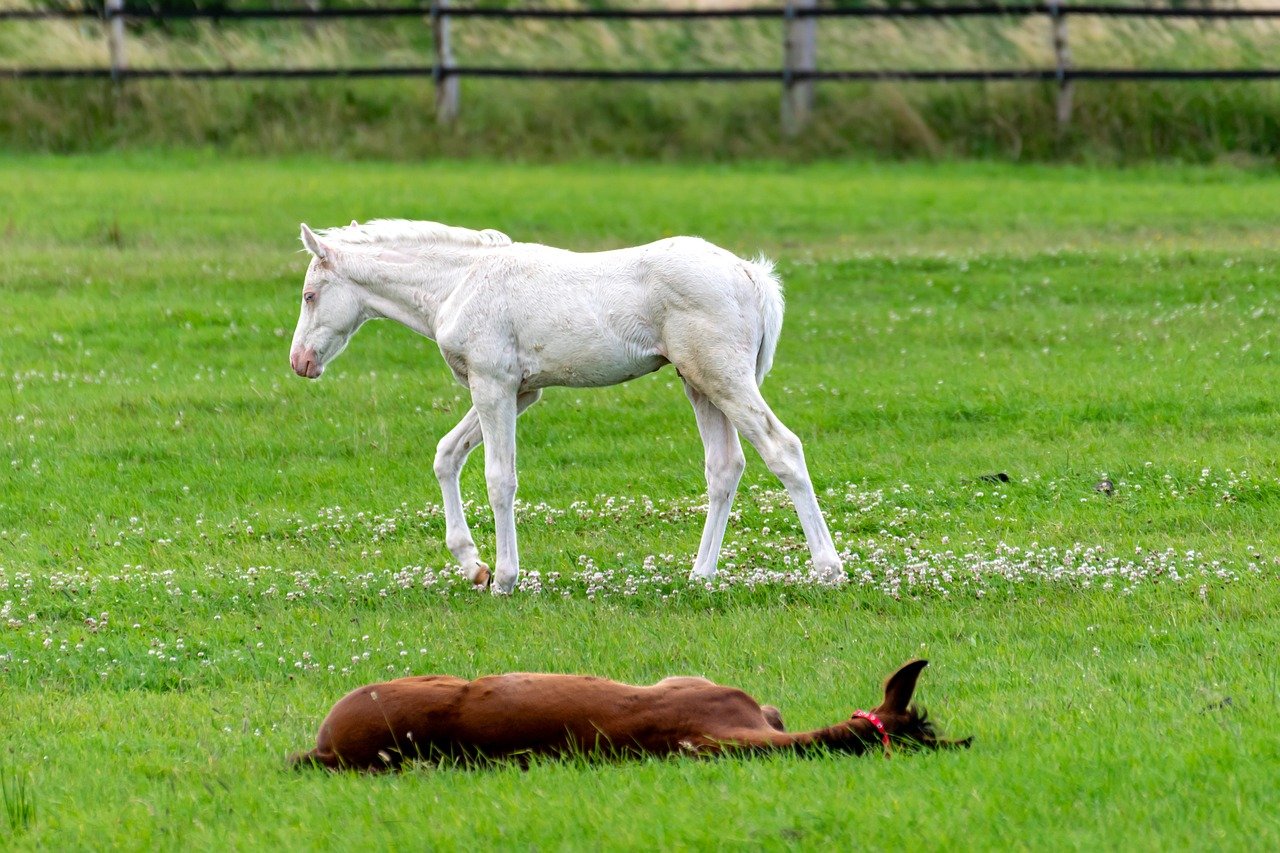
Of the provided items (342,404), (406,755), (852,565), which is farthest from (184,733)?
(342,404)

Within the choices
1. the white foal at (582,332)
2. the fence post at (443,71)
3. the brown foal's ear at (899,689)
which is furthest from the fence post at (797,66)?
the brown foal's ear at (899,689)

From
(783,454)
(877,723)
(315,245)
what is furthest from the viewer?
(315,245)

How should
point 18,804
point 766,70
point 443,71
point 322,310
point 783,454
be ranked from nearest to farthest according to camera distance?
point 18,804 < point 783,454 < point 322,310 < point 766,70 < point 443,71

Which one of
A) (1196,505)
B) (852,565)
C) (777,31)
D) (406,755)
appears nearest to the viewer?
(406,755)

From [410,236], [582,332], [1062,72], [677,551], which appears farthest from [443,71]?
[582,332]

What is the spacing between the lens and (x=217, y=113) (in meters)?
28.0

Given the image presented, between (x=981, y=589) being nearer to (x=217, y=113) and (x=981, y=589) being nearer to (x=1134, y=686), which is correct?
(x=1134, y=686)

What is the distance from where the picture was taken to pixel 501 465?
8.54m

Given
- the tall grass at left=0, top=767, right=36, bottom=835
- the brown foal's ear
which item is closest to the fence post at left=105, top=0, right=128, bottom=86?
the tall grass at left=0, top=767, right=36, bottom=835

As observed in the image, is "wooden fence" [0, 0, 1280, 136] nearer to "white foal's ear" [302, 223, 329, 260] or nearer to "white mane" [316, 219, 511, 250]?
"white mane" [316, 219, 511, 250]

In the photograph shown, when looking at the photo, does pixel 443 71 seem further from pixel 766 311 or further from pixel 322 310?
pixel 766 311

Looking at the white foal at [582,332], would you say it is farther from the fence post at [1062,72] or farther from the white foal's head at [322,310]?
the fence post at [1062,72]

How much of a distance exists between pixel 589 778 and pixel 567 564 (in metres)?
3.64

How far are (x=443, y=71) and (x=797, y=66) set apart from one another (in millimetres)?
6096
